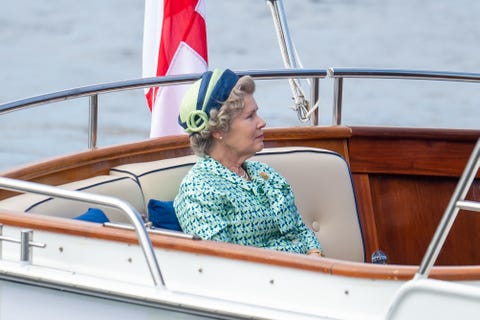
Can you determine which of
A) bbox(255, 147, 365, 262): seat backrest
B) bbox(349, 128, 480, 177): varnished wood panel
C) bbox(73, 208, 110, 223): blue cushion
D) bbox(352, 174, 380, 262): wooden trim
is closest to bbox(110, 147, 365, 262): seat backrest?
bbox(255, 147, 365, 262): seat backrest

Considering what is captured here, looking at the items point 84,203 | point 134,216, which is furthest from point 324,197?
point 134,216

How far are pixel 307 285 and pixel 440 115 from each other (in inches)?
314

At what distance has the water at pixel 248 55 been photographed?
9.99 metres

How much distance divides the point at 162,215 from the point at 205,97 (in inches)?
13.4

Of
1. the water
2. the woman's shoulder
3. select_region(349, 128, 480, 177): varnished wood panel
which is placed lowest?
the woman's shoulder

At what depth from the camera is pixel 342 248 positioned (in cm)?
381

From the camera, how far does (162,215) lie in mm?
3336

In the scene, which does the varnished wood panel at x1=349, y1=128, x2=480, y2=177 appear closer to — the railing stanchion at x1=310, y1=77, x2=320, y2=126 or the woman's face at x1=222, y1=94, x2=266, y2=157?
the railing stanchion at x1=310, y1=77, x2=320, y2=126

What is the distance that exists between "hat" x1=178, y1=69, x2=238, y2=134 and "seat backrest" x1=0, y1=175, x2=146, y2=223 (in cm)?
26

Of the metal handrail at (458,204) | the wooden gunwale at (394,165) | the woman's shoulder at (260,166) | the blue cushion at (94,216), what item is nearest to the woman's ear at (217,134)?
the woman's shoulder at (260,166)

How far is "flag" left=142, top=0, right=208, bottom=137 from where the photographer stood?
4.60 metres

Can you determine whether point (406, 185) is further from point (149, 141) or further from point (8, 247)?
point (8, 247)

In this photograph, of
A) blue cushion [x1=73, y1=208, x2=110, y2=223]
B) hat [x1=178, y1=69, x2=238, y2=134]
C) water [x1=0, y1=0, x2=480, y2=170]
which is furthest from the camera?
water [x1=0, y1=0, x2=480, y2=170]

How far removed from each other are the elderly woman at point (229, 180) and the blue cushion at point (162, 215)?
0.03 m
